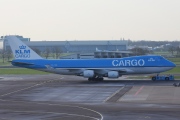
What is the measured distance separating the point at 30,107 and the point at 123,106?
26.8 ft

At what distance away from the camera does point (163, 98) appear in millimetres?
44594

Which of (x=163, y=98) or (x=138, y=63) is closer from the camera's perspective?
(x=163, y=98)

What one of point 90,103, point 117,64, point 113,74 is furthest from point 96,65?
point 90,103

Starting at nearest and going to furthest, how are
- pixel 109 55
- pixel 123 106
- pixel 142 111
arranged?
pixel 142 111
pixel 123 106
pixel 109 55

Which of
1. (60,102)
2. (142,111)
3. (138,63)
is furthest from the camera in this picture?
(138,63)

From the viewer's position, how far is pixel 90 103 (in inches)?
1652

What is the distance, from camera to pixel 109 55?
458ft

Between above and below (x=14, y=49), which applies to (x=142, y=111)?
below

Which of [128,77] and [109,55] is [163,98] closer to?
[128,77]

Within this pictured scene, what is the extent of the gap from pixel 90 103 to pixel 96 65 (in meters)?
25.5

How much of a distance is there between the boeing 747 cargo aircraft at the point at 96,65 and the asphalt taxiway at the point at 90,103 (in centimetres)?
887

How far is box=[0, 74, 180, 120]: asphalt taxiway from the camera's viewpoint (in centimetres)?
3406

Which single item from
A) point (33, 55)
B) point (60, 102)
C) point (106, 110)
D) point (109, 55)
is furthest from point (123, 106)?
point (109, 55)

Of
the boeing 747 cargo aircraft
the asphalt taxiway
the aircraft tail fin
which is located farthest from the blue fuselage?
the asphalt taxiway
